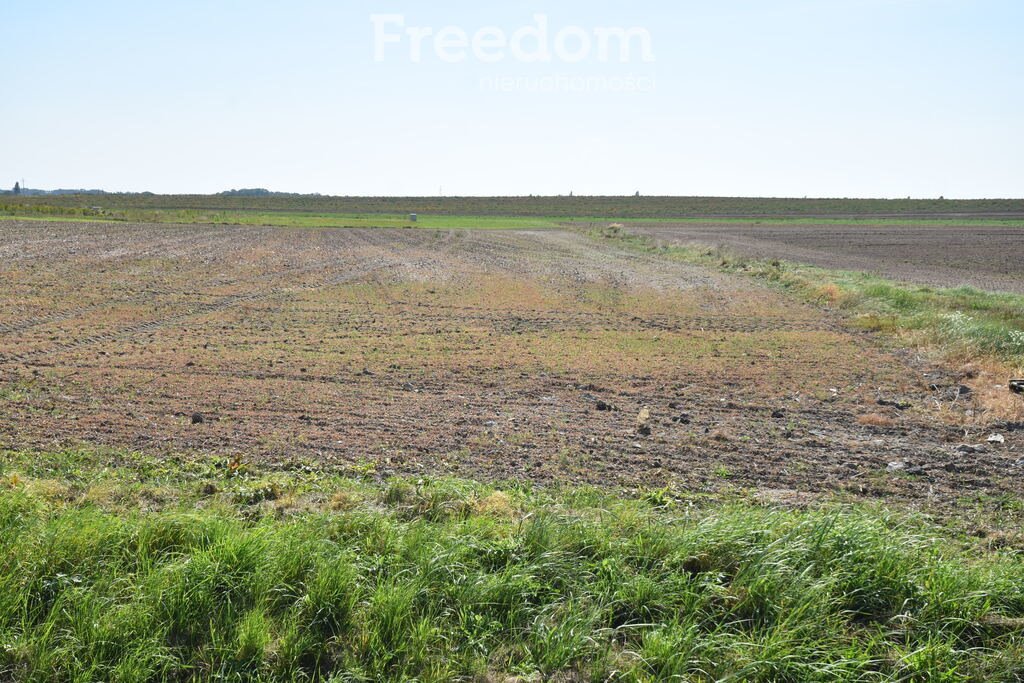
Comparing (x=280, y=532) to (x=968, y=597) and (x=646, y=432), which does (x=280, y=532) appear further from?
(x=646, y=432)

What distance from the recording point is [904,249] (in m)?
48.5

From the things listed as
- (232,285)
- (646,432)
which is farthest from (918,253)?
(646,432)

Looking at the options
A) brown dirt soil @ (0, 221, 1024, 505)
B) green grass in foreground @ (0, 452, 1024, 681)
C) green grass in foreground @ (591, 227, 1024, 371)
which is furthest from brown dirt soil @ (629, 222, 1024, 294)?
green grass in foreground @ (0, 452, 1024, 681)

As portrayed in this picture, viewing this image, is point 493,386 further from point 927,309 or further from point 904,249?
point 904,249

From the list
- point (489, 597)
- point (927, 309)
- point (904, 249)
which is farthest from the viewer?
point (904, 249)

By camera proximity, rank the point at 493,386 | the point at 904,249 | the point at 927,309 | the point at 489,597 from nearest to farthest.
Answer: the point at 489,597
the point at 493,386
the point at 927,309
the point at 904,249

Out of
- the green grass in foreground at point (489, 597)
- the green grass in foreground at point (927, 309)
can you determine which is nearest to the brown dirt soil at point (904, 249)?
the green grass in foreground at point (927, 309)

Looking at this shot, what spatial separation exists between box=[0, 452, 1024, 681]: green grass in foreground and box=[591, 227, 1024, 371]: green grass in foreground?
9.51 metres

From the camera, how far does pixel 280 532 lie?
497 cm

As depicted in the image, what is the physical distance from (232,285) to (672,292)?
13.8 metres

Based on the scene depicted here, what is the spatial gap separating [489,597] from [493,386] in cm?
660

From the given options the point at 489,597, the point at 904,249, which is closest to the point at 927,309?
the point at 489,597

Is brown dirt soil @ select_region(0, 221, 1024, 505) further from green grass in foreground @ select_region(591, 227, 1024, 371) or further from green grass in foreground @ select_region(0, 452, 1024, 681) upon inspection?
green grass in foreground @ select_region(0, 452, 1024, 681)

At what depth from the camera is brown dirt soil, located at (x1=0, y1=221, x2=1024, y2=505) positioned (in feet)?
24.8
